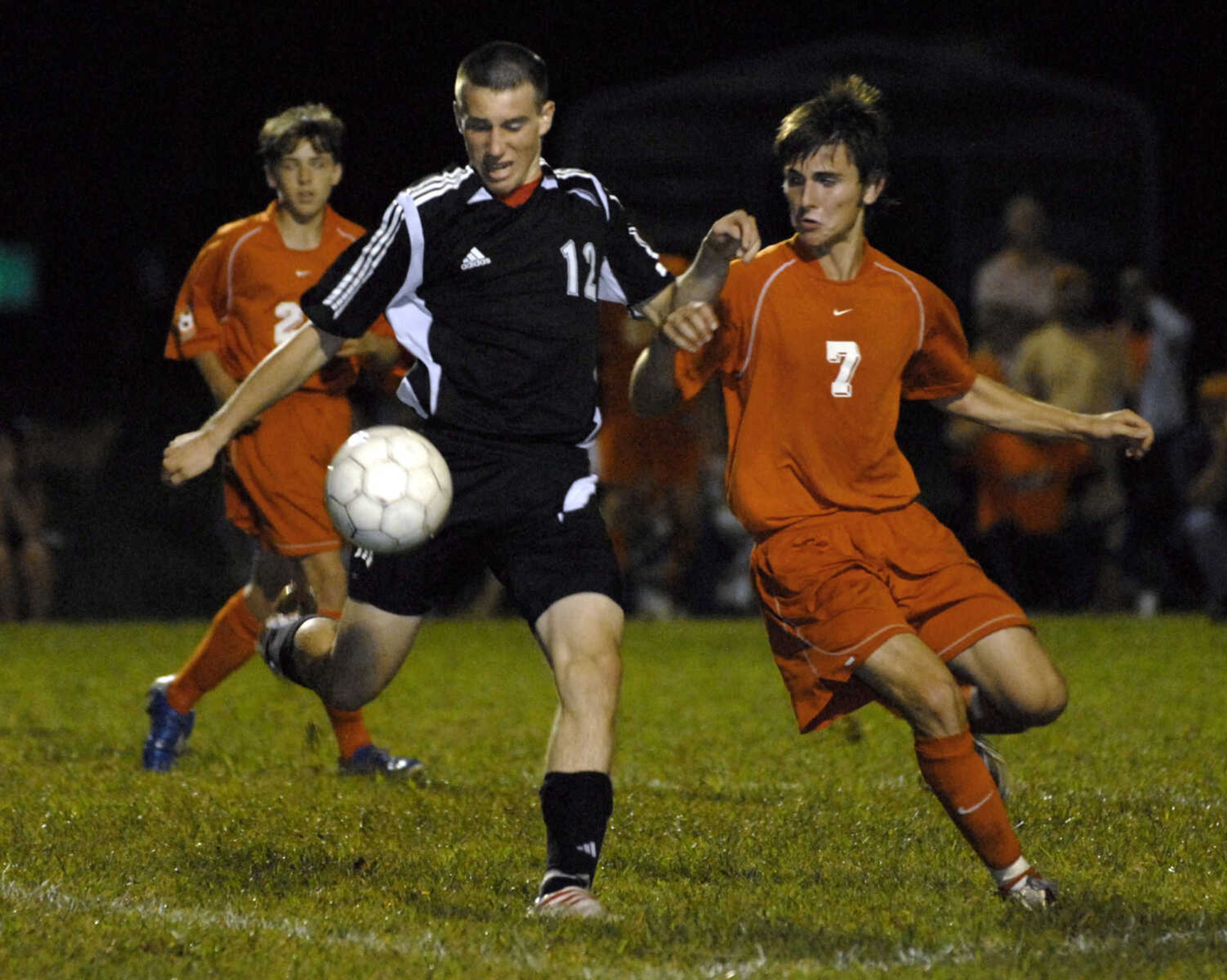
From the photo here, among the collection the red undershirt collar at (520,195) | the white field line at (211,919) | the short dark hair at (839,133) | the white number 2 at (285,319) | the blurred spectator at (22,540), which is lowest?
the blurred spectator at (22,540)

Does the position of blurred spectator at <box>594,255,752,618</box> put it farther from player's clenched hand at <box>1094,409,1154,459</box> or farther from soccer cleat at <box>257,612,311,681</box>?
player's clenched hand at <box>1094,409,1154,459</box>

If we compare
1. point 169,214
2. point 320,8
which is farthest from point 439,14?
point 169,214

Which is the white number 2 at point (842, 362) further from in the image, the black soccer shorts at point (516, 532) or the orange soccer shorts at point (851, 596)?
the black soccer shorts at point (516, 532)

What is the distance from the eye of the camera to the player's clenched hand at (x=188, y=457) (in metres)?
4.96

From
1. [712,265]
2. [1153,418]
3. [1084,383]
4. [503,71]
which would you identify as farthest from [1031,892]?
[1153,418]

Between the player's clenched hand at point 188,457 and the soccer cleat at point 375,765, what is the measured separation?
2368 millimetres

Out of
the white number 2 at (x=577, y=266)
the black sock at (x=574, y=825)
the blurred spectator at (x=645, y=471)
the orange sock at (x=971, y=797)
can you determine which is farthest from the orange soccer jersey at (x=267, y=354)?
the blurred spectator at (x=645, y=471)

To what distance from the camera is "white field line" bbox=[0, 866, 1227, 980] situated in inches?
163

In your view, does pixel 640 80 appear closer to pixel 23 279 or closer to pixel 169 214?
pixel 169 214

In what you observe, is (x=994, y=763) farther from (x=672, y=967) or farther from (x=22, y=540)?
(x=22, y=540)

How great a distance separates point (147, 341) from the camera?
73.9 feet

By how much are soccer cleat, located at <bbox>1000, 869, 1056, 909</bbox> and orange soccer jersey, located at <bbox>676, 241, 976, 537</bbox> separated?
41.6 inches

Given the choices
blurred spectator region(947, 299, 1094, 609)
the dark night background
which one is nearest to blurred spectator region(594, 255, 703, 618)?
blurred spectator region(947, 299, 1094, 609)

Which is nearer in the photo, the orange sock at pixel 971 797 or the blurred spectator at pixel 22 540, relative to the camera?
the orange sock at pixel 971 797
